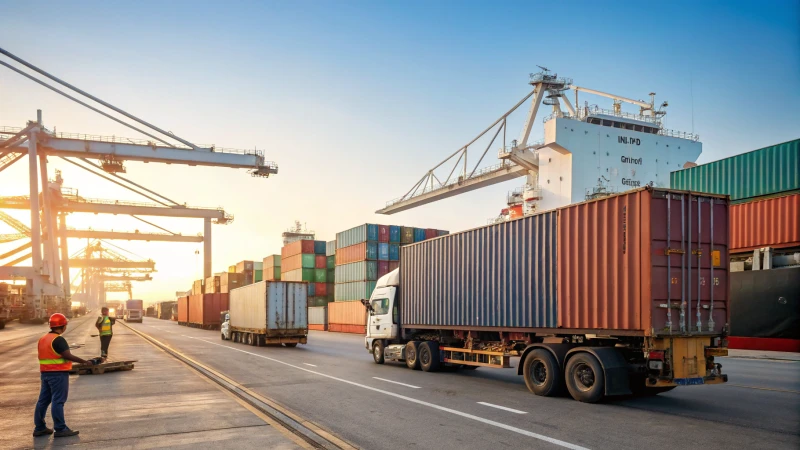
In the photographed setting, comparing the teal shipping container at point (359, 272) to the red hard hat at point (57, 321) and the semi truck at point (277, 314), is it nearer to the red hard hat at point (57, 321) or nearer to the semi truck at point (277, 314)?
the semi truck at point (277, 314)

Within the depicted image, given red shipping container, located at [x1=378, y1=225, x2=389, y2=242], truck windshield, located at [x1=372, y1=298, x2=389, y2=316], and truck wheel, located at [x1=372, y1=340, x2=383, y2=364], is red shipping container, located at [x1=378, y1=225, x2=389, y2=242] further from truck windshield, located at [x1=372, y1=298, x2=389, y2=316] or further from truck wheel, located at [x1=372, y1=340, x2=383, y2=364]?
truck wheel, located at [x1=372, y1=340, x2=383, y2=364]

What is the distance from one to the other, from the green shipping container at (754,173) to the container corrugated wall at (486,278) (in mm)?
14463

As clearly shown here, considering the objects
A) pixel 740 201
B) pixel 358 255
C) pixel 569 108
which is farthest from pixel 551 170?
pixel 740 201

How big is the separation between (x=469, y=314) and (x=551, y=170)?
38.0 metres

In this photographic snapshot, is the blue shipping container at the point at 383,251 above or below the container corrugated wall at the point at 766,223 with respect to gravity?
below

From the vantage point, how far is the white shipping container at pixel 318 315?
56.2m

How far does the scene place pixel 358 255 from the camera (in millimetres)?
50438

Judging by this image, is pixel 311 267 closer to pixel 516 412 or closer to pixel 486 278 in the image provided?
pixel 486 278

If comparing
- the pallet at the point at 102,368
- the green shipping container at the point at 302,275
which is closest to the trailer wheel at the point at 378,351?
the pallet at the point at 102,368

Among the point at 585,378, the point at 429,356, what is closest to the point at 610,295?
the point at 585,378

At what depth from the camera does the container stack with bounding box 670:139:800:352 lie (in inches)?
894

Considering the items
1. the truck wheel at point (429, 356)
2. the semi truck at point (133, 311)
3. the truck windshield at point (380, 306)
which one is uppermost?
the truck windshield at point (380, 306)

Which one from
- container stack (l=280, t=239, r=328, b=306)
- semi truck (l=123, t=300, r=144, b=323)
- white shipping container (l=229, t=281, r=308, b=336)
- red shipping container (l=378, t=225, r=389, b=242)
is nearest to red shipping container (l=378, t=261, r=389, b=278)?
red shipping container (l=378, t=225, r=389, b=242)

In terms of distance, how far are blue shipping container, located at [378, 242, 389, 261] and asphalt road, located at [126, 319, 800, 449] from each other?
111 ft
